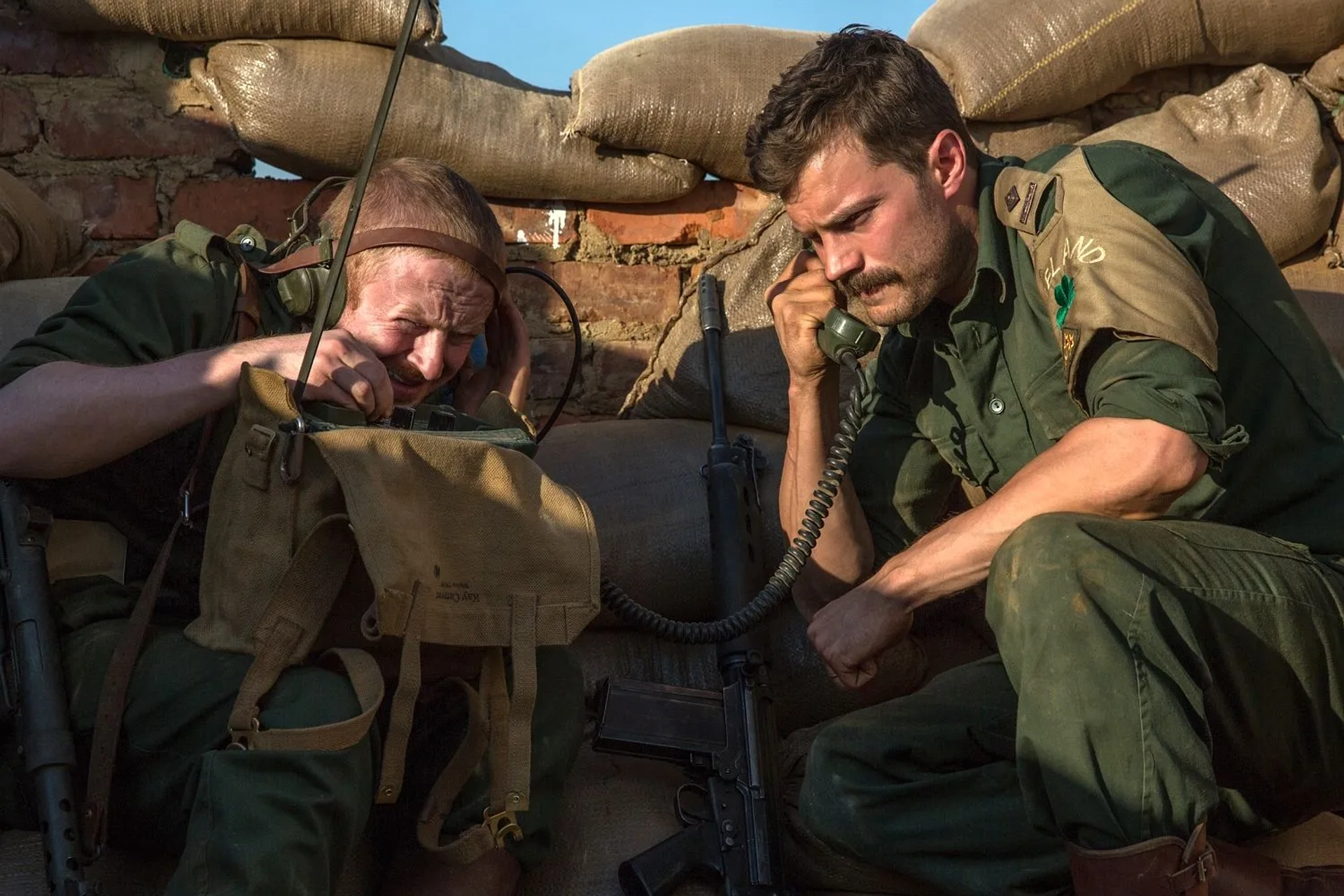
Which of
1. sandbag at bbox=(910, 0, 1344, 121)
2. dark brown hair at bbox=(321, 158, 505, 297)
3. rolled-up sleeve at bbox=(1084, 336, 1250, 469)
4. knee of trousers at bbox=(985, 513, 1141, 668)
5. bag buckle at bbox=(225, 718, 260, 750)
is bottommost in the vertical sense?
bag buckle at bbox=(225, 718, 260, 750)

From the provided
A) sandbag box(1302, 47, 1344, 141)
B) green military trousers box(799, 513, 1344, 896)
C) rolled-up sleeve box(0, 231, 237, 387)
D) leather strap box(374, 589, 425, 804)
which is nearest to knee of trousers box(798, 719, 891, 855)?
green military trousers box(799, 513, 1344, 896)

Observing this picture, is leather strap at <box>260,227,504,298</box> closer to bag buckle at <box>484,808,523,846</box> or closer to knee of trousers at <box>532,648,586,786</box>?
knee of trousers at <box>532,648,586,786</box>

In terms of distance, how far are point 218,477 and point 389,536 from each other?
31cm

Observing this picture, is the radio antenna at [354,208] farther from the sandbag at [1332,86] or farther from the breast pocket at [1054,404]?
the sandbag at [1332,86]

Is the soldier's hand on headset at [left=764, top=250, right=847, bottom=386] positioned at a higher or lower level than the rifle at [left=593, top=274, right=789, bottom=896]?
higher

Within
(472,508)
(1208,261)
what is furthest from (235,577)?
(1208,261)

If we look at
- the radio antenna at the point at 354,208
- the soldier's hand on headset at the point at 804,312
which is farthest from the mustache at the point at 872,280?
the radio antenna at the point at 354,208

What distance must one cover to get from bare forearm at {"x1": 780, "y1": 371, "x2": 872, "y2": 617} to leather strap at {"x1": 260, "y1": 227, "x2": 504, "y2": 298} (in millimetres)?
698

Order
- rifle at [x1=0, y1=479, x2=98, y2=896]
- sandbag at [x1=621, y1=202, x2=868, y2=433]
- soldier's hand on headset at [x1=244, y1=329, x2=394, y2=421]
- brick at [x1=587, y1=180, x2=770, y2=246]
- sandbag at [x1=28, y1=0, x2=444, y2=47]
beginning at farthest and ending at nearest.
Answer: brick at [x1=587, y1=180, x2=770, y2=246], sandbag at [x1=28, y1=0, x2=444, y2=47], sandbag at [x1=621, y1=202, x2=868, y2=433], soldier's hand on headset at [x1=244, y1=329, x2=394, y2=421], rifle at [x1=0, y1=479, x2=98, y2=896]

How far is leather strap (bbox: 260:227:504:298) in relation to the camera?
8.00 feet

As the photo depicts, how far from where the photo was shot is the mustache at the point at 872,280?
2502mm

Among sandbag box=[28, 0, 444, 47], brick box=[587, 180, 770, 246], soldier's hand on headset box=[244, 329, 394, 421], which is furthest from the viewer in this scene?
brick box=[587, 180, 770, 246]

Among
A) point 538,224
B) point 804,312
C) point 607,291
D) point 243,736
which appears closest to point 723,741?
point 804,312

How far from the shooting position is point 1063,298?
2268 millimetres
